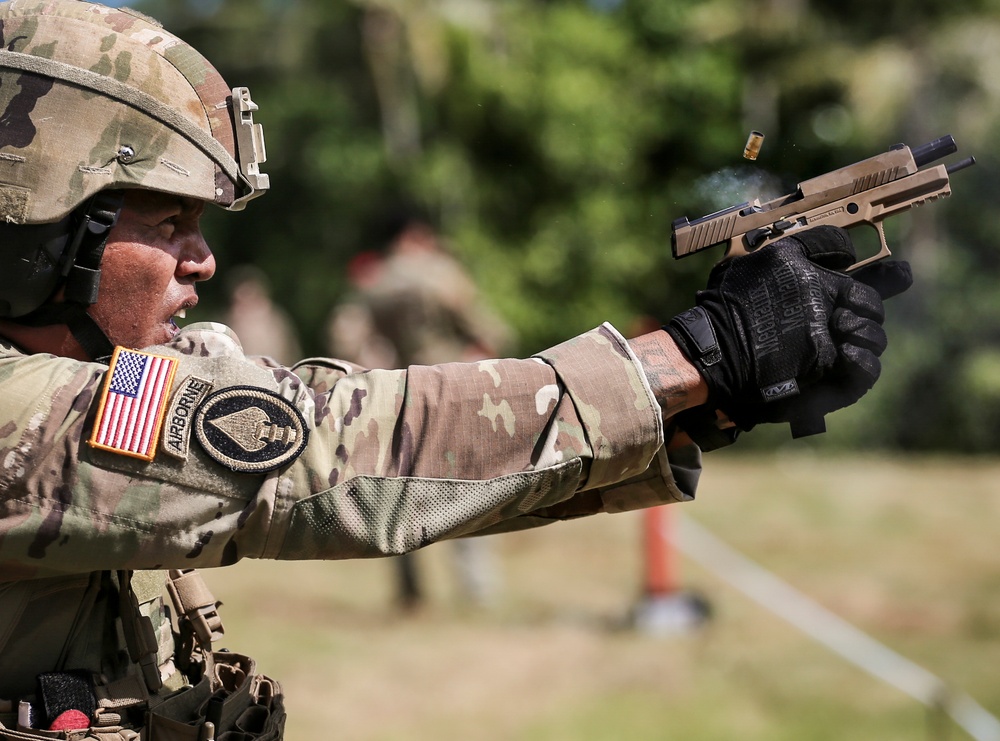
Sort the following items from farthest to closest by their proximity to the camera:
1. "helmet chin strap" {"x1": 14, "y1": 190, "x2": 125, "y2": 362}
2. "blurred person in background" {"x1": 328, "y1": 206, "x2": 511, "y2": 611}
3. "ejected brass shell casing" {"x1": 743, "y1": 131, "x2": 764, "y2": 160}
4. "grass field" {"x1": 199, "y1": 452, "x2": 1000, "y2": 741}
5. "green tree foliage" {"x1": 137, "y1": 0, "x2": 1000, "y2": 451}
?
"green tree foliage" {"x1": 137, "y1": 0, "x2": 1000, "y2": 451} → "blurred person in background" {"x1": 328, "y1": 206, "x2": 511, "y2": 611} → "grass field" {"x1": 199, "y1": 452, "x2": 1000, "y2": 741} → "ejected brass shell casing" {"x1": 743, "y1": 131, "x2": 764, "y2": 160} → "helmet chin strap" {"x1": 14, "y1": 190, "x2": 125, "y2": 362}

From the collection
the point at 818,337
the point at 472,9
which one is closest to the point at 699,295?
the point at 818,337

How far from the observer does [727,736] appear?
538 centimetres

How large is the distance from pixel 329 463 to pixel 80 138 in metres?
0.62

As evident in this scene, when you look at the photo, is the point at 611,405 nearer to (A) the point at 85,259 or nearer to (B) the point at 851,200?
(B) the point at 851,200

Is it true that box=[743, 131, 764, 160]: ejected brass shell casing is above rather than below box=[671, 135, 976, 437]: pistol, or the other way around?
above

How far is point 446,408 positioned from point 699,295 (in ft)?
1.57

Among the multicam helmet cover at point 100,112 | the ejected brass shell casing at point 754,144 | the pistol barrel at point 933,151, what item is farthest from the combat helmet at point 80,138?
the pistol barrel at point 933,151

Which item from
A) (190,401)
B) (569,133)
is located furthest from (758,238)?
(569,133)

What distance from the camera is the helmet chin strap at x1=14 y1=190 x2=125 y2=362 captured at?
1.82 metres

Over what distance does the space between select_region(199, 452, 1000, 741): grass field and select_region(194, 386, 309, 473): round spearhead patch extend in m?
4.16

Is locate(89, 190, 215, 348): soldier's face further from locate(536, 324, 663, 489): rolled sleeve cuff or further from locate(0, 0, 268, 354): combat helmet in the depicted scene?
locate(536, 324, 663, 489): rolled sleeve cuff

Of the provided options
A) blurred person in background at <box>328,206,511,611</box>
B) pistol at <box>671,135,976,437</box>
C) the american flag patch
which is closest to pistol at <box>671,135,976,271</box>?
pistol at <box>671,135,976,437</box>

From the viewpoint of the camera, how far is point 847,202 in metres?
2.05

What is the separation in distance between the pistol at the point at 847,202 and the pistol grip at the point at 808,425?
0.29 m
